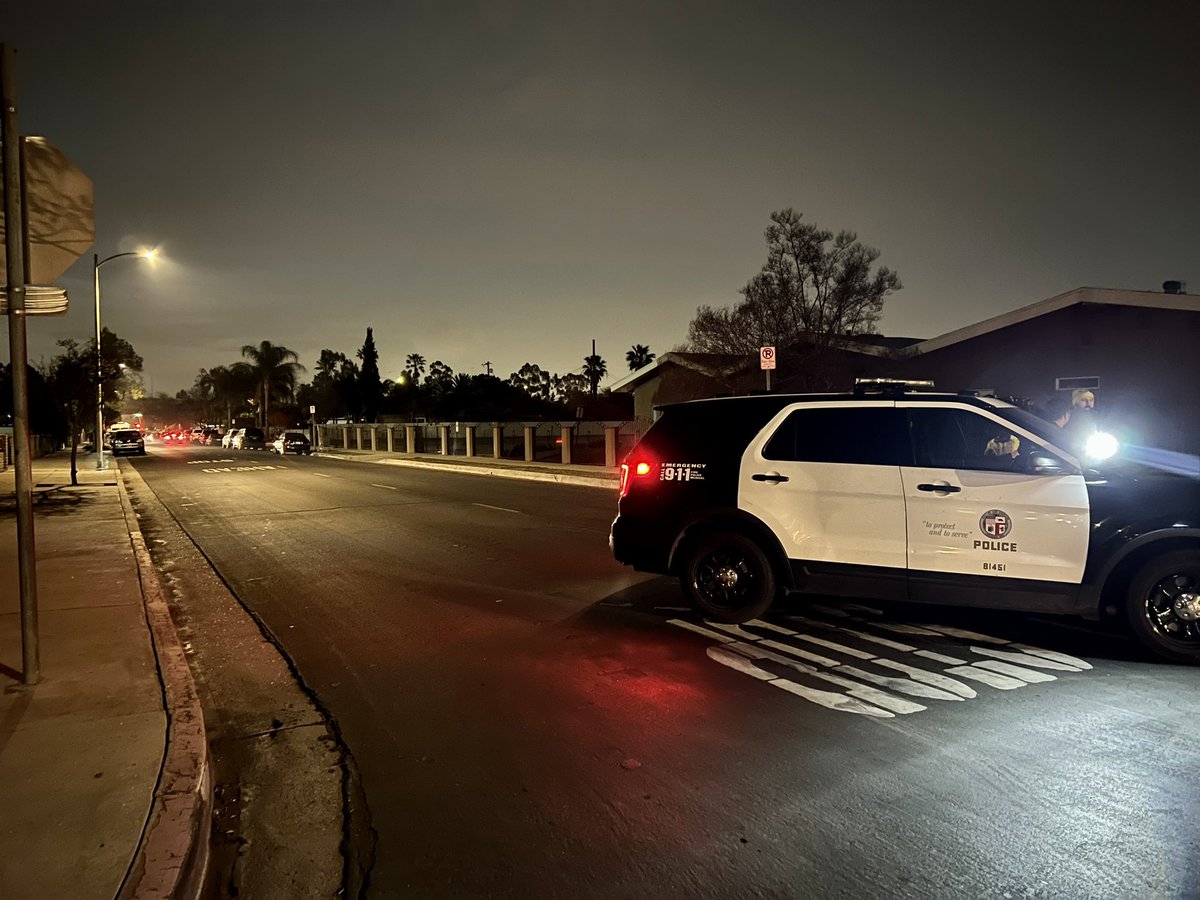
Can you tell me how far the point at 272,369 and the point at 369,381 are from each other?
12880 mm

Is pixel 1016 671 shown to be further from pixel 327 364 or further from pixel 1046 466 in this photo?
pixel 327 364

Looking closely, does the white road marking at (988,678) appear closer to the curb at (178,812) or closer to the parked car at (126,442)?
the curb at (178,812)

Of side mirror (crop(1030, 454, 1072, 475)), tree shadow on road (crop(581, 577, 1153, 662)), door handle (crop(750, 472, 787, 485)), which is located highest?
side mirror (crop(1030, 454, 1072, 475))

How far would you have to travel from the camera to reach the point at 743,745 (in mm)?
4676

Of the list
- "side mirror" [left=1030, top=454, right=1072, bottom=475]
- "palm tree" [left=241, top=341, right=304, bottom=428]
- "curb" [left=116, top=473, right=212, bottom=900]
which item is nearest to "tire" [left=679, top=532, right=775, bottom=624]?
"side mirror" [left=1030, top=454, right=1072, bottom=475]

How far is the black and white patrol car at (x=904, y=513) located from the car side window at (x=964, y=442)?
0.01 metres

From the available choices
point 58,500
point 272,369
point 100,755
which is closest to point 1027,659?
point 100,755

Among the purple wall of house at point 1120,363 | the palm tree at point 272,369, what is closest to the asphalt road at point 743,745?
the purple wall of house at point 1120,363

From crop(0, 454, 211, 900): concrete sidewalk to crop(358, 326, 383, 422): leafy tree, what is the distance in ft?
286

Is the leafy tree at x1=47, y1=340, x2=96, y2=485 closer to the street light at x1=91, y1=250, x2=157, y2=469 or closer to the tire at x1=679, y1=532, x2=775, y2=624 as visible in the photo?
the street light at x1=91, y1=250, x2=157, y2=469

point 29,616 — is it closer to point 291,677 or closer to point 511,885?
point 291,677

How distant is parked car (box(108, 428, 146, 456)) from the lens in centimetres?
4659

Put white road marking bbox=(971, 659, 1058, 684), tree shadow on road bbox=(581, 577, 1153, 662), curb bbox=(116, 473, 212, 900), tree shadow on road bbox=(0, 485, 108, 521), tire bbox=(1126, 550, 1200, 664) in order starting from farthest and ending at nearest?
tree shadow on road bbox=(0, 485, 108, 521), tree shadow on road bbox=(581, 577, 1153, 662), tire bbox=(1126, 550, 1200, 664), white road marking bbox=(971, 659, 1058, 684), curb bbox=(116, 473, 212, 900)

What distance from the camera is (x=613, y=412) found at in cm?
6006
